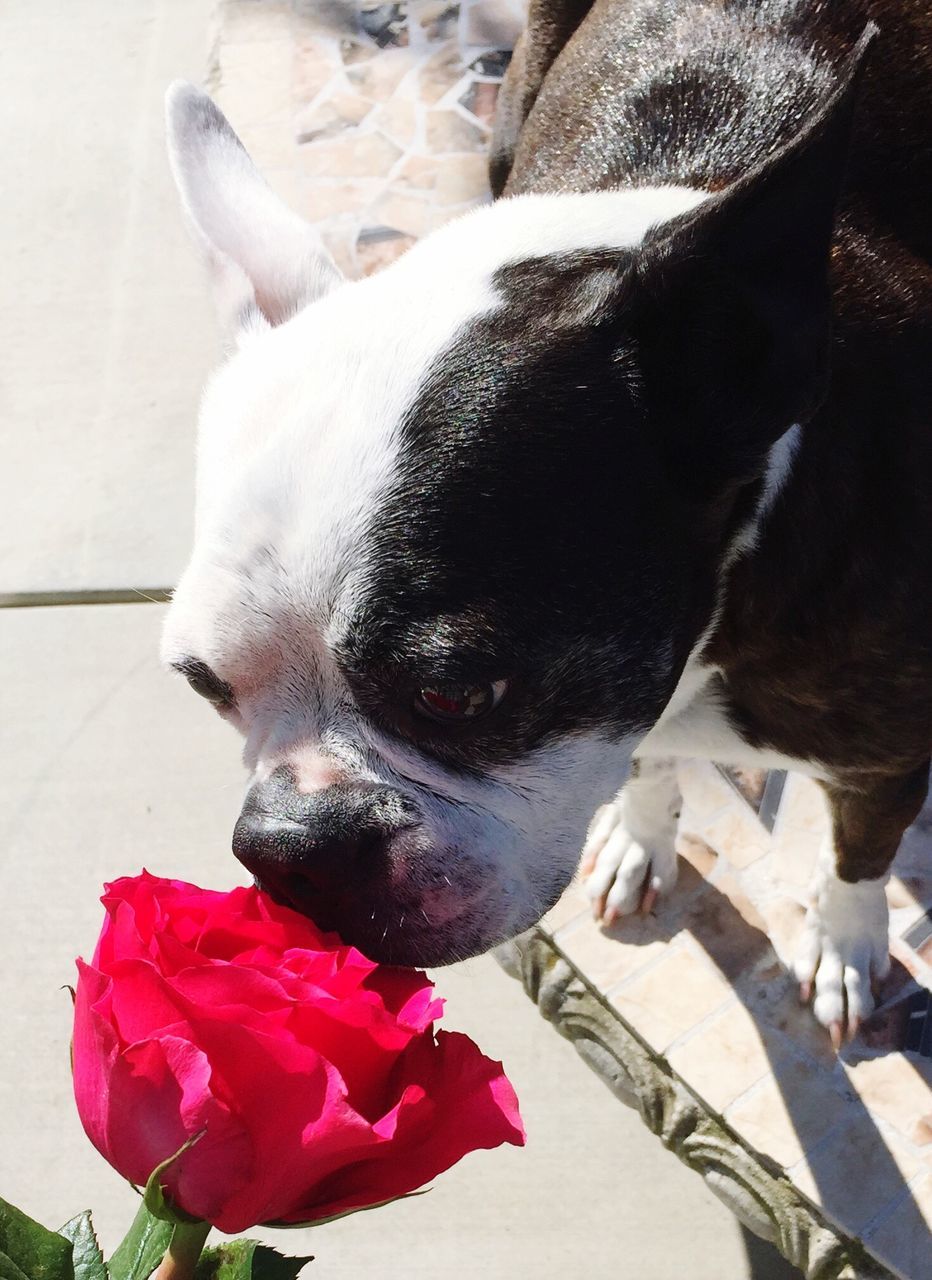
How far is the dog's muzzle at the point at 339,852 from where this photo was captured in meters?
1.74

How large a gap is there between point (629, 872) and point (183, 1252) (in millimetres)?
2103

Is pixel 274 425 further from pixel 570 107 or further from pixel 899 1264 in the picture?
pixel 899 1264

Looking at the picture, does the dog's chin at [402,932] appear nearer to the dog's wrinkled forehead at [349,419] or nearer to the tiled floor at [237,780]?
the dog's wrinkled forehead at [349,419]

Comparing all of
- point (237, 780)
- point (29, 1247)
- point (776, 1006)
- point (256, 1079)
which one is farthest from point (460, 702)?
point (237, 780)

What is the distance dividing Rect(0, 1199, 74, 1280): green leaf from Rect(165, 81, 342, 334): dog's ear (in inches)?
58.8

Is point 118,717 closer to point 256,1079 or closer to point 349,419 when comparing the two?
point 349,419

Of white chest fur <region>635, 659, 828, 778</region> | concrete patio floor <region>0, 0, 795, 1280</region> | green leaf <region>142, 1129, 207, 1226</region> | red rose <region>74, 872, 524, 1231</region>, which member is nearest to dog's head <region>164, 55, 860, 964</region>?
white chest fur <region>635, 659, 828, 778</region>

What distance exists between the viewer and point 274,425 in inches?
70.4

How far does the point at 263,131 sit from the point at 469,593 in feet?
12.4

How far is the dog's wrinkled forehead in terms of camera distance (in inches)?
66.3

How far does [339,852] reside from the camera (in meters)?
1.74

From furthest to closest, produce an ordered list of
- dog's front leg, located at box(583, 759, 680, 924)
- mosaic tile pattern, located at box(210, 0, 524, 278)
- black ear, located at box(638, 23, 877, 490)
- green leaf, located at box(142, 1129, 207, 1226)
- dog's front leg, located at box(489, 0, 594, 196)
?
1. mosaic tile pattern, located at box(210, 0, 524, 278)
2. dog's front leg, located at box(489, 0, 594, 196)
3. dog's front leg, located at box(583, 759, 680, 924)
4. black ear, located at box(638, 23, 877, 490)
5. green leaf, located at box(142, 1129, 207, 1226)

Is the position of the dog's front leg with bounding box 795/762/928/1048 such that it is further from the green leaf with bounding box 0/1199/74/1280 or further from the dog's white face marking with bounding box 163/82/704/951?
the green leaf with bounding box 0/1199/74/1280

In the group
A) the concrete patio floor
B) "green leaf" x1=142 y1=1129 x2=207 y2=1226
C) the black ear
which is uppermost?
the black ear
